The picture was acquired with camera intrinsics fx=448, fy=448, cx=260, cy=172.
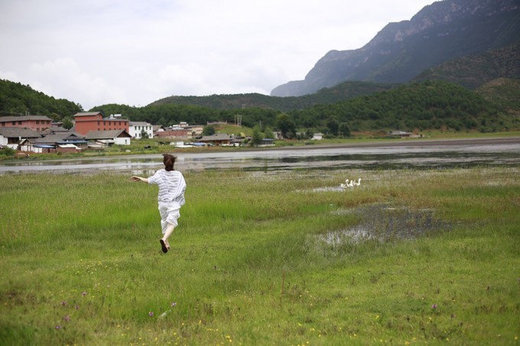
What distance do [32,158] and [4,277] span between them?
93.5 m

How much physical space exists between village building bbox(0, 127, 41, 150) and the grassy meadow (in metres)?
107

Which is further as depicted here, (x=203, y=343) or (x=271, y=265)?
(x=271, y=265)

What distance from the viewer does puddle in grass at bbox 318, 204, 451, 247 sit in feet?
51.0

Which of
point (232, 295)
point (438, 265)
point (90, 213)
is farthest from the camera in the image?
point (90, 213)

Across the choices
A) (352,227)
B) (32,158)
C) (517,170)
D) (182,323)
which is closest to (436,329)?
(182,323)

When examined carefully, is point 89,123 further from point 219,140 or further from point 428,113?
point 428,113

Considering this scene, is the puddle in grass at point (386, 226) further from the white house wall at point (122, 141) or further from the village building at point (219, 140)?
the village building at point (219, 140)

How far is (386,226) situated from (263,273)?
303 inches

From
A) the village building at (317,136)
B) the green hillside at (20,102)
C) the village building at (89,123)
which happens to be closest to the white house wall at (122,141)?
the village building at (89,123)

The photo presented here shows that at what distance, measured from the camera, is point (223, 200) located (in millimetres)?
22453

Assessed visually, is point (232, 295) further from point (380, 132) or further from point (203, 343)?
point (380, 132)

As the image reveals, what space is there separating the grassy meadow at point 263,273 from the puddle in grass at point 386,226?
91 millimetres

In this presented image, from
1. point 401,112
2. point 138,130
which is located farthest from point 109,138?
point 401,112

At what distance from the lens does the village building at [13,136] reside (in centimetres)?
11462
